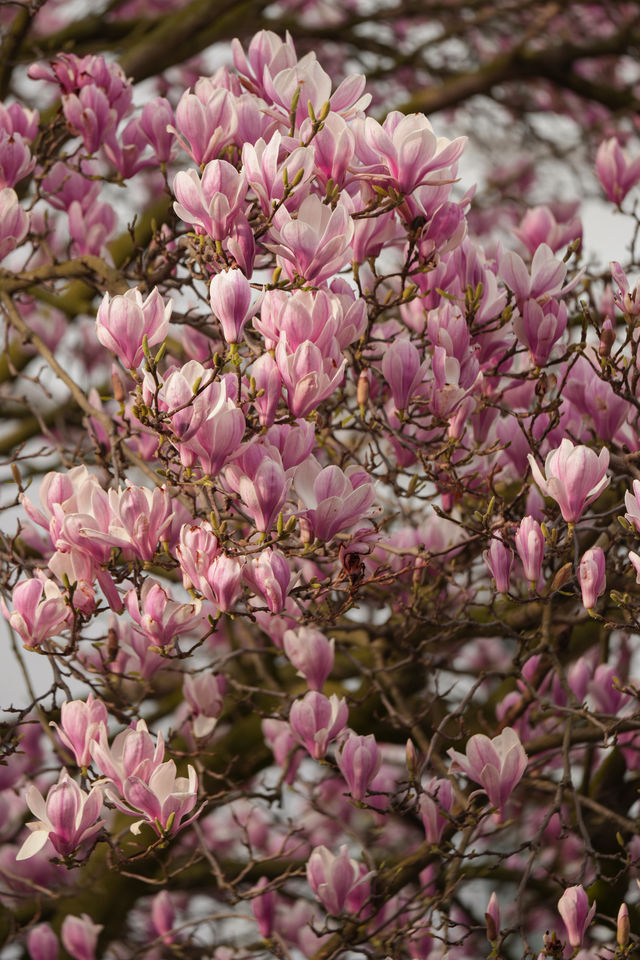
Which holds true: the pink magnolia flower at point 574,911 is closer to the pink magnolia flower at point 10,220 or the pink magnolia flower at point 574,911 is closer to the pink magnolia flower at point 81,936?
the pink magnolia flower at point 81,936

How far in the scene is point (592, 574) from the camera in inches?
82.5

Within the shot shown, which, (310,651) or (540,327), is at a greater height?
(540,327)

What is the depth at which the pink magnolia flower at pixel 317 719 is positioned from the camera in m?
2.47

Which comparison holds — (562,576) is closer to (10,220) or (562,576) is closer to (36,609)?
(36,609)

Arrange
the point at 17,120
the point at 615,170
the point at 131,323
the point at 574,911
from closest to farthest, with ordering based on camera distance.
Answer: the point at 131,323 → the point at 574,911 → the point at 17,120 → the point at 615,170

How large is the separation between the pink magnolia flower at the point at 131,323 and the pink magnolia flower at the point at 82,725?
2.16 feet

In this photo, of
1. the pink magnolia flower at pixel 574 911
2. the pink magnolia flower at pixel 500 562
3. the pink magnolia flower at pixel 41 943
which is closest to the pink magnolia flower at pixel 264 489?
the pink magnolia flower at pixel 500 562

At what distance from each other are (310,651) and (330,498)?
2.56 ft

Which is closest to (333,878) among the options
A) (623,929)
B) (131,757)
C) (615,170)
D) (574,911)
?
(574,911)

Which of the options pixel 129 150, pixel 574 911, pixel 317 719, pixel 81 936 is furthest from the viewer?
pixel 81 936

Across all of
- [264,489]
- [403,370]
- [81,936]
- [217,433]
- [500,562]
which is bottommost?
[81,936]

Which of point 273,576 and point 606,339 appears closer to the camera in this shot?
point 273,576

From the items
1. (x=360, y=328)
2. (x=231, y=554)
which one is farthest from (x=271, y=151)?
(x=231, y=554)

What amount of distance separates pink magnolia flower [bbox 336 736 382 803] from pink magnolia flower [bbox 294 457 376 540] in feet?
2.06
